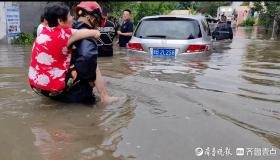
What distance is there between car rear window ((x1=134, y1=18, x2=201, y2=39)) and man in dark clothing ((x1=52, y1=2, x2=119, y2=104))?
333 cm

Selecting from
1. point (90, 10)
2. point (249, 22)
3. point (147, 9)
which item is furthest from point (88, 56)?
Answer: point (249, 22)

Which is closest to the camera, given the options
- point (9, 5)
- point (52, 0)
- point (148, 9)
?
point (9, 5)

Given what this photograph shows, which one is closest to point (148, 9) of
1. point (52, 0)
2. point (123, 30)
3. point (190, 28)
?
point (52, 0)

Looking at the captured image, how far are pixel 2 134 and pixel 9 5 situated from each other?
13.0m

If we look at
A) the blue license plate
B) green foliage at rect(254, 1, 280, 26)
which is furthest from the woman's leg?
green foliage at rect(254, 1, 280, 26)

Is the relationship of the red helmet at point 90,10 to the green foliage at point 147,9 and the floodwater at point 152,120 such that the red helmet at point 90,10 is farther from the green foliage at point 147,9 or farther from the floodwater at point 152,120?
the green foliage at point 147,9

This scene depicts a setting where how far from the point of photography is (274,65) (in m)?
8.30

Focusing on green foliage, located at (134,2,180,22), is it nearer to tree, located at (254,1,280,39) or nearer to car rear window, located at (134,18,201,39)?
tree, located at (254,1,280,39)

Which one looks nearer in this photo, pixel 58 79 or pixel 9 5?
pixel 58 79

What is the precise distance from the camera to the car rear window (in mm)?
8250

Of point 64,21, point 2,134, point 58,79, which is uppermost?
point 64,21

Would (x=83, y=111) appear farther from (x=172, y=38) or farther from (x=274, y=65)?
(x=274, y=65)

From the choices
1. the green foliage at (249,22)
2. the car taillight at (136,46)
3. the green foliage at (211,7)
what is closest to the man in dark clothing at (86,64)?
the car taillight at (136,46)

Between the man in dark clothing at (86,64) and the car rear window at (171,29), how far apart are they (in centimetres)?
333
